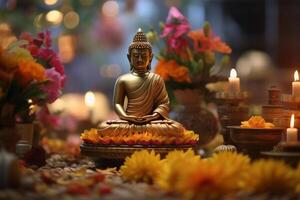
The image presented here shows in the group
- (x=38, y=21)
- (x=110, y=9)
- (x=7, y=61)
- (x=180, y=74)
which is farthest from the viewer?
(x=110, y=9)

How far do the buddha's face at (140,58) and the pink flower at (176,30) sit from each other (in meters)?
0.49

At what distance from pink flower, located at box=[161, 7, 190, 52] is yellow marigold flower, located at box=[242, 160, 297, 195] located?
142cm

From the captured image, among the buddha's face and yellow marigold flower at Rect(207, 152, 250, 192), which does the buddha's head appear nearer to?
the buddha's face

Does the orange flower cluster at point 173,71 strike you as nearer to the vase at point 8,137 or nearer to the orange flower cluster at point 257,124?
the orange flower cluster at point 257,124

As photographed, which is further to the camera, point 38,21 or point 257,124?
point 38,21

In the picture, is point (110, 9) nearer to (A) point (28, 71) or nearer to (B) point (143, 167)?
(A) point (28, 71)

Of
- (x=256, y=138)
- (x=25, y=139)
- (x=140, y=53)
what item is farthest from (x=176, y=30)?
(x=256, y=138)

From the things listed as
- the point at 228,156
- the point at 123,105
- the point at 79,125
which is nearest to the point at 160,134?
the point at 123,105

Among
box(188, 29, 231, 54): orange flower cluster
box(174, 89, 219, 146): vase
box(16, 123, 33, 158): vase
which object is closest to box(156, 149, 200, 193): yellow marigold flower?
box(16, 123, 33, 158): vase

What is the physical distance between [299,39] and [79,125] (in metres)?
3.03

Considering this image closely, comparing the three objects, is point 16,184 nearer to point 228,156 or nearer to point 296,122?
point 228,156

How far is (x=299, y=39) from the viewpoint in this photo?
22.0ft

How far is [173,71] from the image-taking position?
138 inches

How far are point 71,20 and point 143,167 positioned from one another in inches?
111
